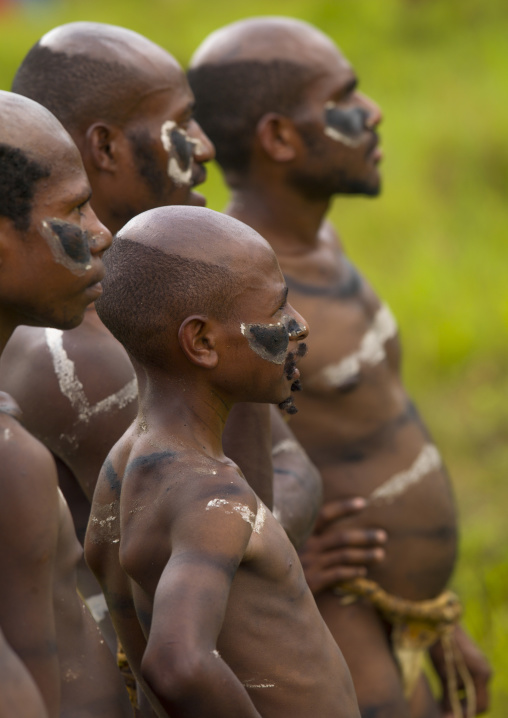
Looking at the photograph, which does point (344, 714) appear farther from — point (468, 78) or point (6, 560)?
point (468, 78)

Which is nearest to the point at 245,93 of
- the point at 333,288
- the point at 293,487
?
the point at 333,288

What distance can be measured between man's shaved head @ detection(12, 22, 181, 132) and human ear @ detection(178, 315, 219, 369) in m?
0.87

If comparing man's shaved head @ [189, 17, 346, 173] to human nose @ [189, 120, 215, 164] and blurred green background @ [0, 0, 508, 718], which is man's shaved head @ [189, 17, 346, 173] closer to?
human nose @ [189, 120, 215, 164]

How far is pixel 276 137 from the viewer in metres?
3.52

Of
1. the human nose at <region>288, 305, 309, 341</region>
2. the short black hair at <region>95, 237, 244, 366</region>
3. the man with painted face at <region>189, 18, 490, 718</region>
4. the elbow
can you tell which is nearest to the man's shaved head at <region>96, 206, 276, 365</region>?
the short black hair at <region>95, 237, 244, 366</region>

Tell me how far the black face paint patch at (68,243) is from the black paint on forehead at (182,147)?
783mm

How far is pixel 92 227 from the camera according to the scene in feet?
6.84

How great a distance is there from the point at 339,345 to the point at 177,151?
88 cm

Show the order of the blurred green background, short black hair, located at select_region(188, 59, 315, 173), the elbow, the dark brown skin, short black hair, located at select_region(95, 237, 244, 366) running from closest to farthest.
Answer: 1. the dark brown skin
2. the elbow
3. short black hair, located at select_region(95, 237, 244, 366)
4. short black hair, located at select_region(188, 59, 315, 173)
5. the blurred green background

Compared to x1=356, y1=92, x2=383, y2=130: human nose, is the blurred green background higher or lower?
lower

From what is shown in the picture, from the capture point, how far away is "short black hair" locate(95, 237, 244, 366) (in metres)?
2.04

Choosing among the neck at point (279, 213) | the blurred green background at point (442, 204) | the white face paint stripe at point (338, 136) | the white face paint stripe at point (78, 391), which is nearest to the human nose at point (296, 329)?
the white face paint stripe at point (78, 391)

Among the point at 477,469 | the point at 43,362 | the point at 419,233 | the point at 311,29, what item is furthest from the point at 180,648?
the point at 419,233

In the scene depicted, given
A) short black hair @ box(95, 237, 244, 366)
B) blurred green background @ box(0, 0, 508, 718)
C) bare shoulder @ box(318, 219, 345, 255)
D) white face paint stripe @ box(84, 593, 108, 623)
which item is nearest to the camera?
short black hair @ box(95, 237, 244, 366)
